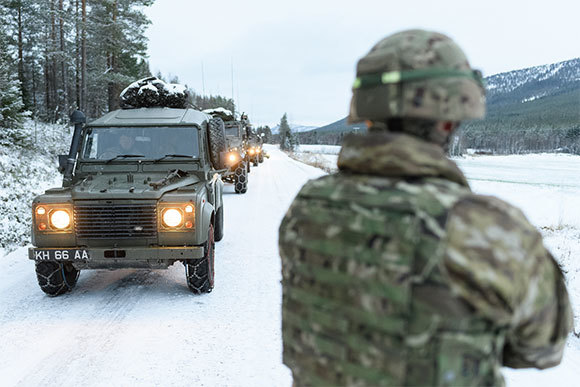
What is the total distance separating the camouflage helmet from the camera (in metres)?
1.33

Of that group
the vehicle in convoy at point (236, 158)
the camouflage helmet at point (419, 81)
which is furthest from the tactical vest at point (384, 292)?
the vehicle in convoy at point (236, 158)

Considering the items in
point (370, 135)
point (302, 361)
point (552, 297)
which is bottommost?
point (302, 361)

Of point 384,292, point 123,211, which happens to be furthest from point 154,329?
point 384,292

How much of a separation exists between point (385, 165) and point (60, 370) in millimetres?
3334

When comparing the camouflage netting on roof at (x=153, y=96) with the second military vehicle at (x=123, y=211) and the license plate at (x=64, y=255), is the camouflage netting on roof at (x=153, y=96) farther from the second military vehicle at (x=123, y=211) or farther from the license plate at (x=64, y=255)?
the license plate at (x=64, y=255)

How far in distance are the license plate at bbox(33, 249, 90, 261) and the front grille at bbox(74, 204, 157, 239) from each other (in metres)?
0.17

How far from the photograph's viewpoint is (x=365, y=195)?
133 cm

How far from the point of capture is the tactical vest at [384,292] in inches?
47.6

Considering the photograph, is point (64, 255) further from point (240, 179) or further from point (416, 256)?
point (240, 179)

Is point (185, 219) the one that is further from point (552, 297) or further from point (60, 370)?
point (552, 297)

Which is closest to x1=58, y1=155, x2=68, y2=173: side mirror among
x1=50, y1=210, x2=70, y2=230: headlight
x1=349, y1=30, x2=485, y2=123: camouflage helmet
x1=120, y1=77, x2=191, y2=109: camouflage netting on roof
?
x1=50, y1=210, x2=70, y2=230: headlight

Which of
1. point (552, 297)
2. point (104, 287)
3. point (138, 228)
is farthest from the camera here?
point (104, 287)

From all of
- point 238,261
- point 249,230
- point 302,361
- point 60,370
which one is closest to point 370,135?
point 302,361

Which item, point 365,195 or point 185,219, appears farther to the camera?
point 185,219
